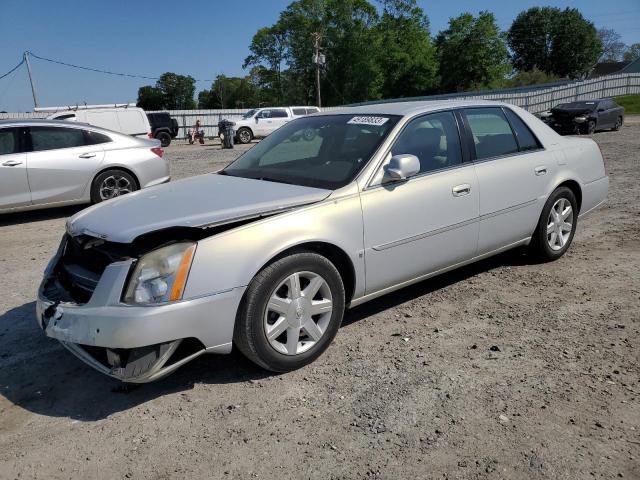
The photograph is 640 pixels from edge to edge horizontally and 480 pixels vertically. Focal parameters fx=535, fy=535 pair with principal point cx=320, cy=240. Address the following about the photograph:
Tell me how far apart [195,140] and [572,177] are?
30.7m

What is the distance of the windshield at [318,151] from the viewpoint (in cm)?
368

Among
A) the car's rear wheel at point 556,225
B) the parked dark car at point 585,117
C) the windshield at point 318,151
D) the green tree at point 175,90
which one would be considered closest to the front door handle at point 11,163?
the windshield at point 318,151

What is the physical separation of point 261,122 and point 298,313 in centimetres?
2535

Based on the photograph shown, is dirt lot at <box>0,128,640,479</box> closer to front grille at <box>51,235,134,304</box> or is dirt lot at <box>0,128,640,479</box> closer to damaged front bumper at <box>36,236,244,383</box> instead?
damaged front bumper at <box>36,236,244,383</box>

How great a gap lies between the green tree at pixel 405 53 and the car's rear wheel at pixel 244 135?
43087 mm

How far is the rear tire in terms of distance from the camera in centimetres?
2683

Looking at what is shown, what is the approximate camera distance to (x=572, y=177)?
502 centimetres

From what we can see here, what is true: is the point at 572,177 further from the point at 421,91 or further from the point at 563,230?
the point at 421,91

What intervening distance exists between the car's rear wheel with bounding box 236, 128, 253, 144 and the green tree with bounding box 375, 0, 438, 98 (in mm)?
43087

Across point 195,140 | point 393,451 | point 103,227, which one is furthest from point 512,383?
point 195,140

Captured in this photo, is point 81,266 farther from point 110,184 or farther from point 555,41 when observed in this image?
point 555,41

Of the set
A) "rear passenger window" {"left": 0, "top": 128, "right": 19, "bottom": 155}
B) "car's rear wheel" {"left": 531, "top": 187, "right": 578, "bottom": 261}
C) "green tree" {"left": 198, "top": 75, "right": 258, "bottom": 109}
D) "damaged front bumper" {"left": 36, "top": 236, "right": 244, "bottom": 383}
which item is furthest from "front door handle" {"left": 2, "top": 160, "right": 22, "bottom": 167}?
"green tree" {"left": 198, "top": 75, "right": 258, "bottom": 109}

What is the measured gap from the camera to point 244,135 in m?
27.0

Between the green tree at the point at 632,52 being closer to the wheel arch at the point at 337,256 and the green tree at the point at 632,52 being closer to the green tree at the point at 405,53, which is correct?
the green tree at the point at 405,53
